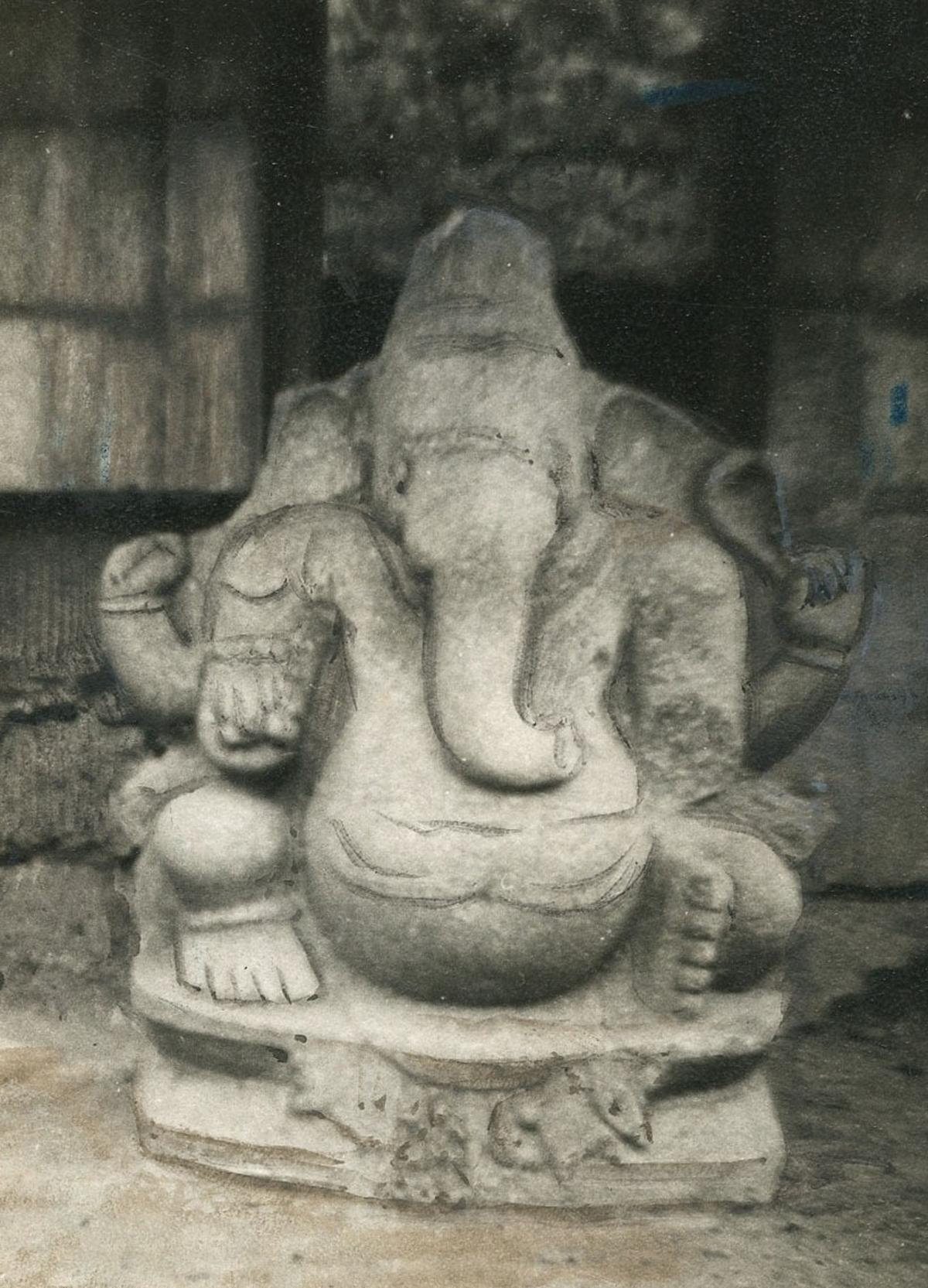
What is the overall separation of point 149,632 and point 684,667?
866 millimetres

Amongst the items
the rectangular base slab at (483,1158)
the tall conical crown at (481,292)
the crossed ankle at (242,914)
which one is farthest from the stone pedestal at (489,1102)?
the tall conical crown at (481,292)

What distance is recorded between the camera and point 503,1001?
228 cm

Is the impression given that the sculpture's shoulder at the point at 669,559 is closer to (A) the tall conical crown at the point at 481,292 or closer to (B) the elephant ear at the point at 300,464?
(A) the tall conical crown at the point at 481,292

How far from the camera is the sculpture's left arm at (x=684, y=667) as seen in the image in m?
2.38

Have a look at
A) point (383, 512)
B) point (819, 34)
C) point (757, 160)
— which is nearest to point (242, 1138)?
point (383, 512)

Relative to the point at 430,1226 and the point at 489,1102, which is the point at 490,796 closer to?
the point at 489,1102

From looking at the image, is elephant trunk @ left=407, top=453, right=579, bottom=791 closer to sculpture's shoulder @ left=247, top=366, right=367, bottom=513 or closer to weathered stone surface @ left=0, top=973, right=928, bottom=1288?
sculpture's shoulder @ left=247, top=366, right=367, bottom=513

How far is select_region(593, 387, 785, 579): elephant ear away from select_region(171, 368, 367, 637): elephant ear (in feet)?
1.30

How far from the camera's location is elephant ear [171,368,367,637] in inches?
98.0

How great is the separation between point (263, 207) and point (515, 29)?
505 millimetres

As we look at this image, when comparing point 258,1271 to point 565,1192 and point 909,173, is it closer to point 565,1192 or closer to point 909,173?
point 565,1192

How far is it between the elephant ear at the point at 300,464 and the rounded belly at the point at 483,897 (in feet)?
1.69

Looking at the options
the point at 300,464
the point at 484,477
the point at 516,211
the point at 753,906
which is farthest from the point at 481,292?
the point at 753,906

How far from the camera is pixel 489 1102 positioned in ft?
7.36
